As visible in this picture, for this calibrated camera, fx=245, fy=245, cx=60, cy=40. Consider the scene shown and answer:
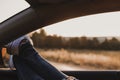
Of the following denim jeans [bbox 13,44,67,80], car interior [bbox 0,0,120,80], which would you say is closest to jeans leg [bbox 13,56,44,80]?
denim jeans [bbox 13,44,67,80]

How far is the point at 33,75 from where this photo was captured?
141cm

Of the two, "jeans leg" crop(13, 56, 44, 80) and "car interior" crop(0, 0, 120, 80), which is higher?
"car interior" crop(0, 0, 120, 80)

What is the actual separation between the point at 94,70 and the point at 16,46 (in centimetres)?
63

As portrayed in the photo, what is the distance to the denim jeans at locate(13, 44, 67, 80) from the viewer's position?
140 cm

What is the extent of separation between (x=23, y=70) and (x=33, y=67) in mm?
62

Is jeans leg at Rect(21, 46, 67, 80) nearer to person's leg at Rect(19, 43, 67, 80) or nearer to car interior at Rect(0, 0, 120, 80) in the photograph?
person's leg at Rect(19, 43, 67, 80)

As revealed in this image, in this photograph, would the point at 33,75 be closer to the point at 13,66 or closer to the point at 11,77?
the point at 13,66

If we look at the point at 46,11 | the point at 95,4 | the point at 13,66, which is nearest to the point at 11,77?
the point at 13,66

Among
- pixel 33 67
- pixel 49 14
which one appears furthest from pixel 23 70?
pixel 49 14

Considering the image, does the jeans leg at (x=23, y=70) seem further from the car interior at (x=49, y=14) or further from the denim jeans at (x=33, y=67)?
the car interior at (x=49, y=14)

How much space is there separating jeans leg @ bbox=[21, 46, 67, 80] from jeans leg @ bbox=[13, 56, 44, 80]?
0.09 ft

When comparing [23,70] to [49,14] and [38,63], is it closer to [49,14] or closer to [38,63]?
[38,63]

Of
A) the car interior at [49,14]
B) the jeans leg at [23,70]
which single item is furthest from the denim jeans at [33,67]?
the car interior at [49,14]

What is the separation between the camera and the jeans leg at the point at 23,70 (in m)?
1.41
